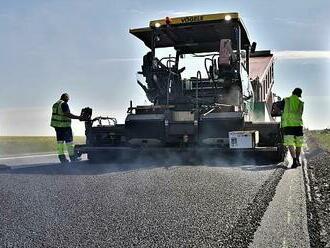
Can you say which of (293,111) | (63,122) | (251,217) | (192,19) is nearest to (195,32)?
(192,19)

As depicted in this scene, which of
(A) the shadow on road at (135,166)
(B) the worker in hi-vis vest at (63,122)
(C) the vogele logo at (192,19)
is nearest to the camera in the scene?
(A) the shadow on road at (135,166)

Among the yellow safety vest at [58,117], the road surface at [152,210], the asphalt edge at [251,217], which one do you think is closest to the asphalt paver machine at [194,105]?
the yellow safety vest at [58,117]

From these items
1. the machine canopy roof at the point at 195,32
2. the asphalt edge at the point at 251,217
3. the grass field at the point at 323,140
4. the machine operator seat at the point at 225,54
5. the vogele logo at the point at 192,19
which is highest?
the vogele logo at the point at 192,19

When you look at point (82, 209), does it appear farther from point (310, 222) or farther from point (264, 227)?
point (310, 222)

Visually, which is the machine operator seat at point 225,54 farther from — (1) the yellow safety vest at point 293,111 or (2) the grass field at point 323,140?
(2) the grass field at point 323,140

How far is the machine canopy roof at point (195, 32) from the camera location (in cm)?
911

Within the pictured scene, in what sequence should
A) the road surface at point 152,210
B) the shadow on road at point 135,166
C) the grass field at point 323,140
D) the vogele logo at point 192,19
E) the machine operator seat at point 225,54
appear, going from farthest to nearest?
the grass field at point 323,140 → the vogele logo at point 192,19 → the machine operator seat at point 225,54 → the shadow on road at point 135,166 → the road surface at point 152,210

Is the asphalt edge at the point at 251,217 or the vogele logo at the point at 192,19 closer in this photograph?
the asphalt edge at the point at 251,217

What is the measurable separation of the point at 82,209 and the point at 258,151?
4.65 metres

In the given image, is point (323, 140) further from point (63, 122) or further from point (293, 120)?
point (63, 122)

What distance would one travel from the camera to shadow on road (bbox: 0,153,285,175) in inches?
279

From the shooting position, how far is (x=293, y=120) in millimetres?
8719

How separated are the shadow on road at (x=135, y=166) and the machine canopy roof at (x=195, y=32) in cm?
223

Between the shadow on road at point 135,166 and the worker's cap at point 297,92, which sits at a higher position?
the worker's cap at point 297,92
